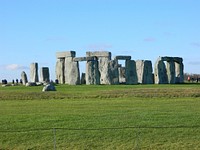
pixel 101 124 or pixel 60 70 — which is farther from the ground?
pixel 60 70

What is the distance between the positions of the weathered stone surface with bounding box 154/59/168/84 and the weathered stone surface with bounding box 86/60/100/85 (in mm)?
6113

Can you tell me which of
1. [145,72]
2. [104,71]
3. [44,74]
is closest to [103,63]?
[104,71]

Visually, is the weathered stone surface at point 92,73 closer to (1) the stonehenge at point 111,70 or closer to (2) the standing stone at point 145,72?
(1) the stonehenge at point 111,70

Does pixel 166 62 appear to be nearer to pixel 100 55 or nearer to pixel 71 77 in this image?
pixel 100 55

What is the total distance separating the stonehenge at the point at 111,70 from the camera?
46.1 m

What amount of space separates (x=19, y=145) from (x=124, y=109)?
7331 mm

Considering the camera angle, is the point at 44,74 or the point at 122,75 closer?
the point at 44,74

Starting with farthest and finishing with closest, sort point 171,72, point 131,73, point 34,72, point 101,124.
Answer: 1. point 34,72
2. point 171,72
3. point 131,73
4. point 101,124

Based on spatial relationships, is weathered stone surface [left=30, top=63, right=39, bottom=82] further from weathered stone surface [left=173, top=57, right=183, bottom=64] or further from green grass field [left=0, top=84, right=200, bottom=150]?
green grass field [left=0, top=84, right=200, bottom=150]

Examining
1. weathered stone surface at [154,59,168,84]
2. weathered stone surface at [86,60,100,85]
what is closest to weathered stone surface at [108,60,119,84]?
weathered stone surface at [86,60,100,85]

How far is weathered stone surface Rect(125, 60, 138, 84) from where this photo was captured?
47.0 meters

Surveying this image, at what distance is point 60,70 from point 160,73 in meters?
10.5

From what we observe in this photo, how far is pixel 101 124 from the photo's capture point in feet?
55.3

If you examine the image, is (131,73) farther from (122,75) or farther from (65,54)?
(65,54)
